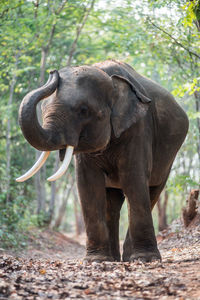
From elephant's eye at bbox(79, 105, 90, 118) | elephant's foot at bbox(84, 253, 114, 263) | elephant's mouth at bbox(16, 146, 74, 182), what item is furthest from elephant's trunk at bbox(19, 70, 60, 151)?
elephant's foot at bbox(84, 253, 114, 263)

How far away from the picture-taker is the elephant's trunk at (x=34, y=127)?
16.8 ft

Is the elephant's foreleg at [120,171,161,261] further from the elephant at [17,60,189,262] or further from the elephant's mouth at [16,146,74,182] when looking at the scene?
the elephant's mouth at [16,146,74,182]

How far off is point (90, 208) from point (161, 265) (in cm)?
140

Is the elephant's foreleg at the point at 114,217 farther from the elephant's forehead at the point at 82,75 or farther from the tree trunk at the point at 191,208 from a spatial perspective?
the tree trunk at the point at 191,208

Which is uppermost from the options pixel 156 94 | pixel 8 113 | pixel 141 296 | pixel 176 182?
pixel 156 94

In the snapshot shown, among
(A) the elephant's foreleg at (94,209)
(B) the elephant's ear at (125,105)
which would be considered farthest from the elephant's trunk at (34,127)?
(A) the elephant's foreleg at (94,209)

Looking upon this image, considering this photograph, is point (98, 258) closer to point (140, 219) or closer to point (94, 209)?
point (94, 209)

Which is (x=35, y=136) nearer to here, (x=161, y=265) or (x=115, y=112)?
(x=115, y=112)

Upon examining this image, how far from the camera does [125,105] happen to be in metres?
6.33

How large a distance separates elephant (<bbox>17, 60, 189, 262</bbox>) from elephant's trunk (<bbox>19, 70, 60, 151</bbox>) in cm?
1

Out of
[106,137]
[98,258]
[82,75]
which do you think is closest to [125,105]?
[106,137]

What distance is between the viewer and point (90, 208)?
6.43 m

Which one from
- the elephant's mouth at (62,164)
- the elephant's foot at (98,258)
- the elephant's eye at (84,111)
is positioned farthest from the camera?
the elephant's foot at (98,258)

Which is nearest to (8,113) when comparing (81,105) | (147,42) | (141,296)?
(147,42)
